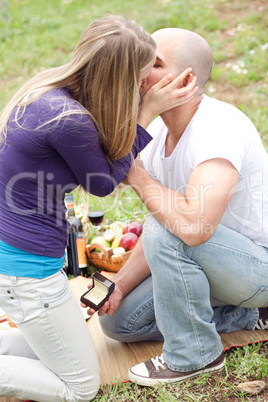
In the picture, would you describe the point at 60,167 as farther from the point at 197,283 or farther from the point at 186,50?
the point at 186,50

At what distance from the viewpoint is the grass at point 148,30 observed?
5.53 metres

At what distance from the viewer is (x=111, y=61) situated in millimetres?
2012

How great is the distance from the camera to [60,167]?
2129mm

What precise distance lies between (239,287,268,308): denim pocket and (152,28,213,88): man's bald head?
44.8 inches

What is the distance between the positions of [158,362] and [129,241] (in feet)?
3.94

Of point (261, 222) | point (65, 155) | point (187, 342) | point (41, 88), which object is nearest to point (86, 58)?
point (41, 88)

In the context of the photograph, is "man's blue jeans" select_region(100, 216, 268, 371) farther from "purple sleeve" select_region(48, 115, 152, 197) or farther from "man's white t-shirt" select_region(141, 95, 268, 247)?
"purple sleeve" select_region(48, 115, 152, 197)

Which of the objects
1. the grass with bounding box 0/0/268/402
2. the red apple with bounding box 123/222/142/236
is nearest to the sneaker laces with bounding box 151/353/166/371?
the red apple with bounding box 123/222/142/236

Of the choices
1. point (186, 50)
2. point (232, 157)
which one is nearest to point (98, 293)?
point (232, 157)

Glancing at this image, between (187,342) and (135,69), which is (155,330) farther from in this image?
(135,69)

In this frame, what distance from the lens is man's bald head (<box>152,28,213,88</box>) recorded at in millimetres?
2537

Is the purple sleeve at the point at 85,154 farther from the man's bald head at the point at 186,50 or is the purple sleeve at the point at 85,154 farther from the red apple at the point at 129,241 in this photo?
the red apple at the point at 129,241

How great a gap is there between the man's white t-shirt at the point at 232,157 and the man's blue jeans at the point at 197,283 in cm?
17

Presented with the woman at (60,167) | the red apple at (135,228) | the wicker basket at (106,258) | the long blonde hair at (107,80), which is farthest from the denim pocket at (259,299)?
the red apple at (135,228)
